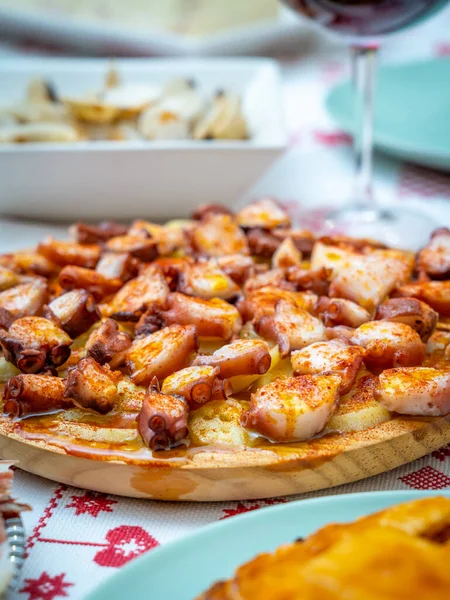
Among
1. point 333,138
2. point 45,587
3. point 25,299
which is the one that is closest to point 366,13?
point 333,138

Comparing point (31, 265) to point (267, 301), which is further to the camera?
point (31, 265)

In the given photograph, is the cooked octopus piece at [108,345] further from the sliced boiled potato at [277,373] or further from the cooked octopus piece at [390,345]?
the cooked octopus piece at [390,345]

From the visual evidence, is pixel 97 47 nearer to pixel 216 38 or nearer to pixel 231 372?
pixel 216 38

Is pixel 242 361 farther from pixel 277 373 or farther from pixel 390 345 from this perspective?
pixel 390 345

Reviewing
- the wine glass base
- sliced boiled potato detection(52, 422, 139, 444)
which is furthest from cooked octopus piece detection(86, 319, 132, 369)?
the wine glass base

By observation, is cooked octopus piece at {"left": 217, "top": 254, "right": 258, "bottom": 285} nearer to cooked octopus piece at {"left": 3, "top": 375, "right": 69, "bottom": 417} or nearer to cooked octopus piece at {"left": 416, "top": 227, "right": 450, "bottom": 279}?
cooked octopus piece at {"left": 416, "top": 227, "right": 450, "bottom": 279}

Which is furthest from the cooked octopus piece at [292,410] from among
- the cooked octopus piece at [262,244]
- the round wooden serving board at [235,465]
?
the cooked octopus piece at [262,244]
